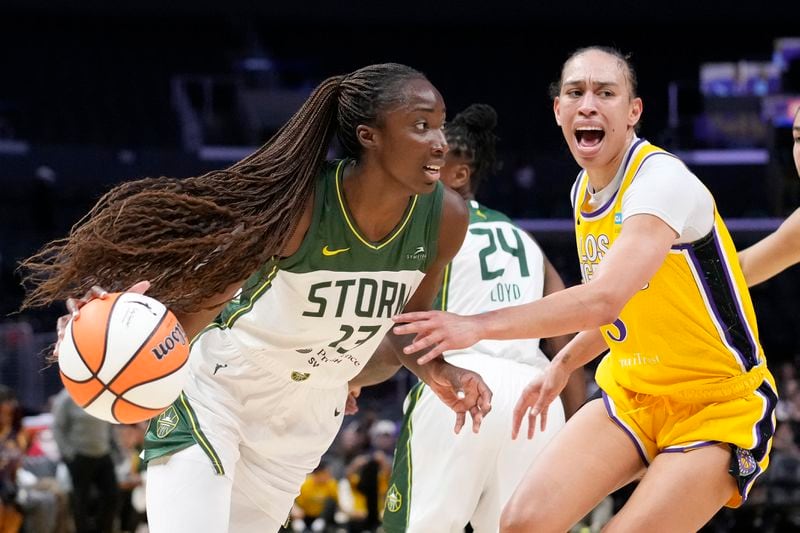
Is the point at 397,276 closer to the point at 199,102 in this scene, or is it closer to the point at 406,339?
the point at 406,339

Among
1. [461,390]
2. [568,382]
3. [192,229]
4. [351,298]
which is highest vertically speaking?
[192,229]

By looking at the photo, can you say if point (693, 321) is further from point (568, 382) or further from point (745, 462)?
point (568, 382)

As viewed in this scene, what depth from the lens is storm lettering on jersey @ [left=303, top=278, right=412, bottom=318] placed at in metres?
4.07

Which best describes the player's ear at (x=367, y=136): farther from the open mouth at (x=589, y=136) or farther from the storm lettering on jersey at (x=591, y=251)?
the storm lettering on jersey at (x=591, y=251)

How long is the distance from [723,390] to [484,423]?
1343mm

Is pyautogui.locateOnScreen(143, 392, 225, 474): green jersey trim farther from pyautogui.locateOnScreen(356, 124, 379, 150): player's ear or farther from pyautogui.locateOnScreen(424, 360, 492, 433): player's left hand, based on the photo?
pyautogui.locateOnScreen(356, 124, 379, 150): player's ear

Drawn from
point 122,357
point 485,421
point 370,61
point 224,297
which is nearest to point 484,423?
point 485,421

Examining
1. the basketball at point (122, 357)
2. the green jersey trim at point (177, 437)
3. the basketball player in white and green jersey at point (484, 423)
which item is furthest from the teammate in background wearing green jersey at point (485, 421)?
the basketball at point (122, 357)

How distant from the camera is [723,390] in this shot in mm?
3957

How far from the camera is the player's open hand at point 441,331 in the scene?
3.35 metres

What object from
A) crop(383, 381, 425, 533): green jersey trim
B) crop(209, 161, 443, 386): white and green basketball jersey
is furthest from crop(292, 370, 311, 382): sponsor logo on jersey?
crop(383, 381, 425, 533): green jersey trim

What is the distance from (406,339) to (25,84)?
63.7ft

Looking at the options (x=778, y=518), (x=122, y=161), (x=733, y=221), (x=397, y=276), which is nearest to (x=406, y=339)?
(x=397, y=276)

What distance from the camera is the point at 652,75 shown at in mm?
21953
